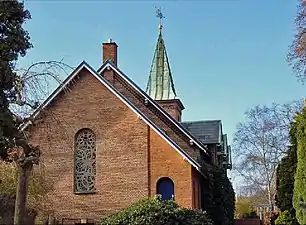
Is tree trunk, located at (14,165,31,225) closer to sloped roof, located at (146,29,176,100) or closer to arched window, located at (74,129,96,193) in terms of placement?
arched window, located at (74,129,96,193)

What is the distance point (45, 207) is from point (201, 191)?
9.27 meters

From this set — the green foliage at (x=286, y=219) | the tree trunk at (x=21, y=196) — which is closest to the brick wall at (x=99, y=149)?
the green foliage at (x=286, y=219)

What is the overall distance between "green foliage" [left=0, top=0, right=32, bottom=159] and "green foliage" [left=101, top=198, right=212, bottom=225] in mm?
4811

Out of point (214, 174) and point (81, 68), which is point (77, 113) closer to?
point (81, 68)

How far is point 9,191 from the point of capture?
25625mm

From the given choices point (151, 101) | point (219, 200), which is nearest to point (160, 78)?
point (151, 101)

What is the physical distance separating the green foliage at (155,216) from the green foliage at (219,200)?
1184 cm

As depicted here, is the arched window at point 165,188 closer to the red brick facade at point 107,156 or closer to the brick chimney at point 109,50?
the red brick facade at point 107,156

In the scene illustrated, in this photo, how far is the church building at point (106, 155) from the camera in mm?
29234

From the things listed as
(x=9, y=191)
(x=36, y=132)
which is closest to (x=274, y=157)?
(x=36, y=132)

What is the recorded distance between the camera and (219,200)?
106 feet

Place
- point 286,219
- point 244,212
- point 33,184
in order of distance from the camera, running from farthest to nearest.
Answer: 1. point 244,212
2. point 33,184
3. point 286,219

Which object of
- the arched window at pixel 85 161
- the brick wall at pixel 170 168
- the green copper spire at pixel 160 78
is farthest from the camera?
the green copper spire at pixel 160 78

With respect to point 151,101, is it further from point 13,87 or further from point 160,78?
point 13,87
